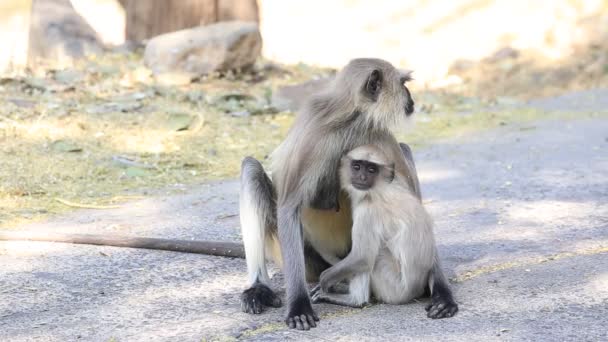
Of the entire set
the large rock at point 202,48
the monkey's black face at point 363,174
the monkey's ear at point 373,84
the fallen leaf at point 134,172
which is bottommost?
the fallen leaf at point 134,172

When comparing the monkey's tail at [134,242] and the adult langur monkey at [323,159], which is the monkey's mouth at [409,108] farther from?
the monkey's tail at [134,242]

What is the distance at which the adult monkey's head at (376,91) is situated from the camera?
3.61 m

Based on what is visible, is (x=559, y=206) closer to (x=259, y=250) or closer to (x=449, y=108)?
(x=259, y=250)

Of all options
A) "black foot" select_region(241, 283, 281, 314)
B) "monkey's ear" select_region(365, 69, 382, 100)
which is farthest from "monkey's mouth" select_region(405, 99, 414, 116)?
"black foot" select_region(241, 283, 281, 314)

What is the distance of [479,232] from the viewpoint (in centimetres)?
483

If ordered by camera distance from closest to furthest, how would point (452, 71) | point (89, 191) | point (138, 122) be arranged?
point (89, 191) < point (138, 122) < point (452, 71)

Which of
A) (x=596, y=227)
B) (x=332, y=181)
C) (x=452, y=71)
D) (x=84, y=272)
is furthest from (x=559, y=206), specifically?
(x=452, y=71)

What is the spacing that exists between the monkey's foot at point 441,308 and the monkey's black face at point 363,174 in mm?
517

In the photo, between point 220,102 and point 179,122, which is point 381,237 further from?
point 220,102

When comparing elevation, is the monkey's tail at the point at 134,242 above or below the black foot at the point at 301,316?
above

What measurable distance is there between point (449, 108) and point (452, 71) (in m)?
2.45

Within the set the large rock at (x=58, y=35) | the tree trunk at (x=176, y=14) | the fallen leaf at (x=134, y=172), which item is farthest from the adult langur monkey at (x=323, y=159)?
the tree trunk at (x=176, y=14)

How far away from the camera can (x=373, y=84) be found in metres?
3.65

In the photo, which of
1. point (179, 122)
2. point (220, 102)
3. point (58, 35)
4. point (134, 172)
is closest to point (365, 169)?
point (134, 172)
